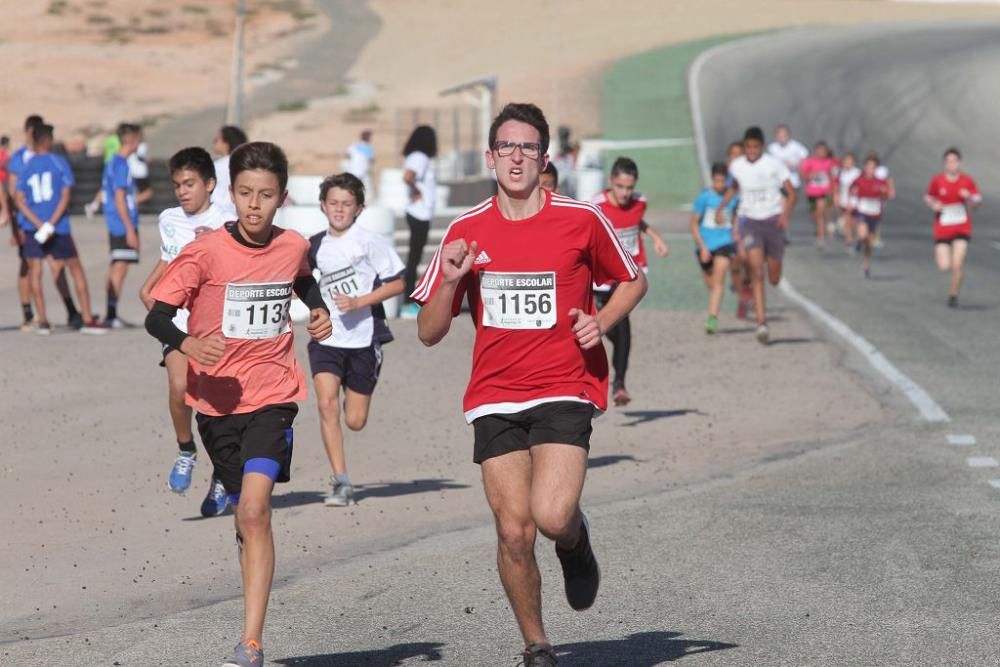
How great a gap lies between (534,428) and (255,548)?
3.47 feet

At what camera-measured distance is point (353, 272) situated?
9.91m

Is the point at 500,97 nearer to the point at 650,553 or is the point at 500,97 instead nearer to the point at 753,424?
the point at 753,424

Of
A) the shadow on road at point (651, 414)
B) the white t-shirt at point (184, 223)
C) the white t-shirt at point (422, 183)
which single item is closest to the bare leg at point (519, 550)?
Result: the white t-shirt at point (184, 223)

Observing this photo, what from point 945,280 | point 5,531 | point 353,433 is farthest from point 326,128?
point 5,531

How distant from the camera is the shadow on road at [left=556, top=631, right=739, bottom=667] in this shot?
6258 millimetres

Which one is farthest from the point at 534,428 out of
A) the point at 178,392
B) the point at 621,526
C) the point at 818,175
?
the point at 818,175

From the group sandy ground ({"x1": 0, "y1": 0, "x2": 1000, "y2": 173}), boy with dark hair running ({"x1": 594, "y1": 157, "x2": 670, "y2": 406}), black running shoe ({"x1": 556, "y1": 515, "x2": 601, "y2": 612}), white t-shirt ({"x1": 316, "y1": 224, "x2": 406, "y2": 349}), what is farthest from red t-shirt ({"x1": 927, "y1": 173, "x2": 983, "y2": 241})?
sandy ground ({"x1": 0, "y1": 0, "x2": 1000, "y2": 173})

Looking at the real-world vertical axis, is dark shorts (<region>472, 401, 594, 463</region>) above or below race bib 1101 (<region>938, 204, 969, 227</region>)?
below

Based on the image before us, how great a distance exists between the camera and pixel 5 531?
8.95m

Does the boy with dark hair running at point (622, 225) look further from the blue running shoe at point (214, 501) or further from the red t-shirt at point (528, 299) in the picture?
the red t-shirt at point (528, 299)

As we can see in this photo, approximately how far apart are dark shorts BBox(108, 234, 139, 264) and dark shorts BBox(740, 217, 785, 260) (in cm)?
618

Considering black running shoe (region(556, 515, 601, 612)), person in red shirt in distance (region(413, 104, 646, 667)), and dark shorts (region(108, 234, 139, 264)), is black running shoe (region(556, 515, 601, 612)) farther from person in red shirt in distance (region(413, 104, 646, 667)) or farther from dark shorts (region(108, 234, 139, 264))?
dark shorts (region(108, 234, 139, 264))

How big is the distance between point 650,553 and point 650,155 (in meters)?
38.5

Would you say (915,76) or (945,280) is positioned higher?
(915,76)
